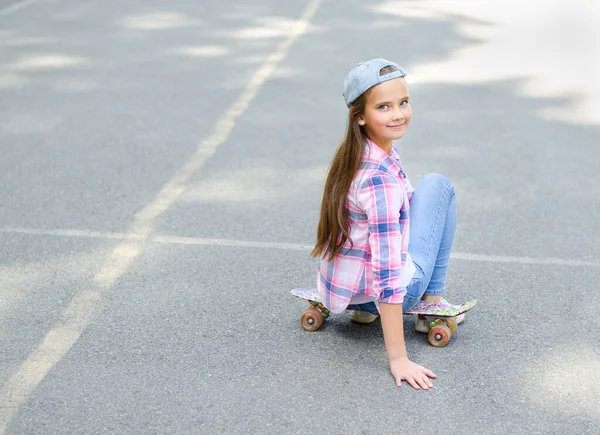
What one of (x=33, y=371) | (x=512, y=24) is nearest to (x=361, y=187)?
(x=33, y=371)

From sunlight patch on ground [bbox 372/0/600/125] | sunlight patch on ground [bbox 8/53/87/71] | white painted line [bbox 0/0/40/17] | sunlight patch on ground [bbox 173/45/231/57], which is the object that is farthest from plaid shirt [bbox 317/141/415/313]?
white painted line [bbox 0/0/40/17]

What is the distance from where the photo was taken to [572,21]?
10.7 meters

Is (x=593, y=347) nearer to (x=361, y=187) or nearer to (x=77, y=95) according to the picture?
(x=361, y=187)

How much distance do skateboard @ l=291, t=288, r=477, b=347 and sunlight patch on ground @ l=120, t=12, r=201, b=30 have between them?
6.81 meters

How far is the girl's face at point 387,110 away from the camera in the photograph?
3379 mm

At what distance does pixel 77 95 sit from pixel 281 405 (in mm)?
4669

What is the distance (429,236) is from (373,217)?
0.47 m

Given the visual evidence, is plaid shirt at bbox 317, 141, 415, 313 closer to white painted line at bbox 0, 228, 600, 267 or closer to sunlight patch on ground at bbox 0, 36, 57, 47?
white painted line at bbox 0, 228, 600, 267

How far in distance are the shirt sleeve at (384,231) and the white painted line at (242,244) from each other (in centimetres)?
130

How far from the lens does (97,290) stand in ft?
13.8

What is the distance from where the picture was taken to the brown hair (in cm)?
341

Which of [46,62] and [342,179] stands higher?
[342,179]

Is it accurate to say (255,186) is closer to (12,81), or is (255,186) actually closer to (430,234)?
(430,234)

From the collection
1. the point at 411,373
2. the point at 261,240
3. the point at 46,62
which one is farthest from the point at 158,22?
the point at 411,373
